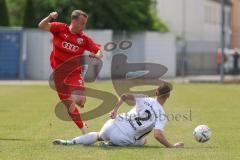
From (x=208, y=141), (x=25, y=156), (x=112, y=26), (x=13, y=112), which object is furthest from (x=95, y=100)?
(x=112, y=26)

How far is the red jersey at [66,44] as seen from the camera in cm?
1330

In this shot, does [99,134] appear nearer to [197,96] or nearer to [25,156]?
[25,156]

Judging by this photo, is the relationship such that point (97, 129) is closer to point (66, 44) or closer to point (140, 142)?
point (66, 44)

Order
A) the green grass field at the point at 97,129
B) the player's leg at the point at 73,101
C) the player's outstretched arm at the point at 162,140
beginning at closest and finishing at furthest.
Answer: the green grass field at the point at 97,129
the player's outstretched arm at the point at 162,140
the player's leg at the point at 73,101

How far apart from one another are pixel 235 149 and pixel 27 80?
3325 centimetres

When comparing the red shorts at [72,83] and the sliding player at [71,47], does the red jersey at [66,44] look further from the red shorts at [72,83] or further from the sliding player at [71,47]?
the red shorts at [72,83]

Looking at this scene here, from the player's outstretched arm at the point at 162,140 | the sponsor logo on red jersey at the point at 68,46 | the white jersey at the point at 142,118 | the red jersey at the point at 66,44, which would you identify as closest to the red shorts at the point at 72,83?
the red jersey at the point at 66,44

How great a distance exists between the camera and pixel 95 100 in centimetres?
2531

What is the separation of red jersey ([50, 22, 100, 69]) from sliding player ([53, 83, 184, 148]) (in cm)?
159

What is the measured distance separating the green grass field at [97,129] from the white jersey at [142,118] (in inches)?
14.5

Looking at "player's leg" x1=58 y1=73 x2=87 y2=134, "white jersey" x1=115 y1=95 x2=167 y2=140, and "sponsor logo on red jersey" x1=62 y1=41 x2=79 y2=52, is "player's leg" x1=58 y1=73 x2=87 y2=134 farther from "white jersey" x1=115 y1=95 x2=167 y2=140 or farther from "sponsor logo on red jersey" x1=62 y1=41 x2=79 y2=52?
"white jersey" x1=115 y1=95 x2=167 y2=140

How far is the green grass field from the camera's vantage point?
11102 millimetres

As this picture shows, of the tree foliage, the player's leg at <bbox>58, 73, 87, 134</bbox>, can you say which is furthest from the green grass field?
the tree foliage

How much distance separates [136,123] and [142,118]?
0.13 m
